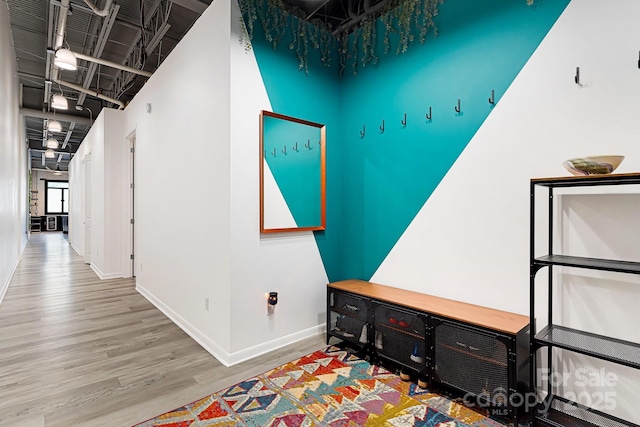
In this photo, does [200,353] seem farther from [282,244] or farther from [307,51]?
[307,51]

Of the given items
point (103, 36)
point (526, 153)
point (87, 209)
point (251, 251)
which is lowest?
point (251, 251)

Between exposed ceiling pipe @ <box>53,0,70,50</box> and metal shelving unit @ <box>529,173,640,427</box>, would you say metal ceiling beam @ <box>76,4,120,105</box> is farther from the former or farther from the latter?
metal shelving unit @ <box>529,173,640,427</box>

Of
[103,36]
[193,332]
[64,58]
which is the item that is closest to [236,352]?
[193,332]

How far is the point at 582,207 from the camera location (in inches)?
78.1

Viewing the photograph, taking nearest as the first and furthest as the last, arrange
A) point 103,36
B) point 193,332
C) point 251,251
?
point 251,251 < point 193,332 < point 103,36

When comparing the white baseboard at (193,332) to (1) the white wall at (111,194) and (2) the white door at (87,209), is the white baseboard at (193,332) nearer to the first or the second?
(1) the white wall at (111,194)

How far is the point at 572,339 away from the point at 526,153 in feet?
3.90

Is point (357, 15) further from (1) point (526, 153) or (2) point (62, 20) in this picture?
(2) point (62, 20)

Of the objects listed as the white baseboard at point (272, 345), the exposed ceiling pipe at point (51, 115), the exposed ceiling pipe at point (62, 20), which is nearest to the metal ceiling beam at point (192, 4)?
the exposed ceiling pipe at point (62, 20)

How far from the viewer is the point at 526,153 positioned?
2.22 metres

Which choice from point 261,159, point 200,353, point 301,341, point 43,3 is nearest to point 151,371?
point 200,353

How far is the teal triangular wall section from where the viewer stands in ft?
7.75

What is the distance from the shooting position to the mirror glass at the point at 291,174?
116 inches

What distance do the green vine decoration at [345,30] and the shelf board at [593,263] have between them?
6.49 ft
